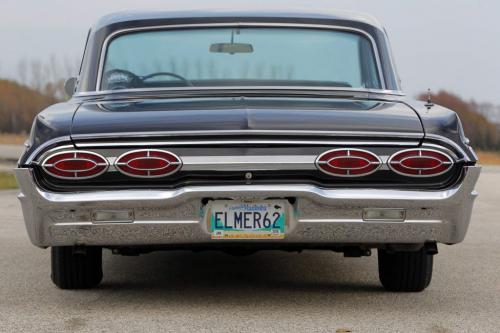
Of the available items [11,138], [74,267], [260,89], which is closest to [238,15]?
[260,89]

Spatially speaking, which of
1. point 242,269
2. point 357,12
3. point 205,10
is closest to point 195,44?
point 205,10

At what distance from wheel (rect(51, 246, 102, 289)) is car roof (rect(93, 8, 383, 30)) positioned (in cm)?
163

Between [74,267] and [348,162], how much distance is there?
1849 millimetres

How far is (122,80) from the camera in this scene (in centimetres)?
647

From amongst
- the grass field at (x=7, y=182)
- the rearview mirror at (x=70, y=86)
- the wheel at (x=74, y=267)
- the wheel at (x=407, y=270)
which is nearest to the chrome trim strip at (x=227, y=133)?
the wheel at (x=74, y=267)

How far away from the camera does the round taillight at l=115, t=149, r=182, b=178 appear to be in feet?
16.9

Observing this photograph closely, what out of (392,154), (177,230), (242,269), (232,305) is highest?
(392,154)

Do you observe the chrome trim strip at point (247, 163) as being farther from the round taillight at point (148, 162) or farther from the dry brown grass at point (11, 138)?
the dry brown grass at point (11, 138)

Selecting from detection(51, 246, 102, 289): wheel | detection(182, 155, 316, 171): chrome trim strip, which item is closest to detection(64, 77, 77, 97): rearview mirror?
detection(51, 246, 102, 289): wheel

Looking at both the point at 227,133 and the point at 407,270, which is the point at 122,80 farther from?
the point at 407,270

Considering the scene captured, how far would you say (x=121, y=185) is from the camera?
17.0 feet

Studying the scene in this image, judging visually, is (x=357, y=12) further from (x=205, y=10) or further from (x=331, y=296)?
(x=331, y=296)

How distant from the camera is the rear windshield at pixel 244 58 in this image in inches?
Result: 258

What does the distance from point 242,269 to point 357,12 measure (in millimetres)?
1940
